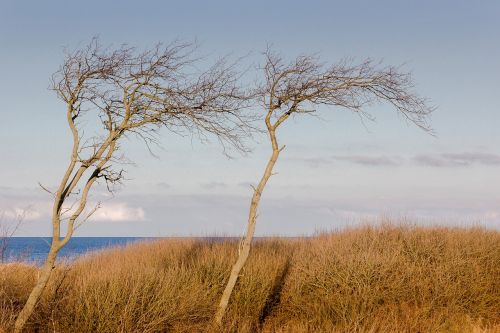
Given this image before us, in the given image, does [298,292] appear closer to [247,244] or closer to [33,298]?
[247,244]

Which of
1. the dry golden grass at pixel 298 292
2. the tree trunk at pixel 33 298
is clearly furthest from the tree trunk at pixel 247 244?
the tree trunk at pixel 33 298

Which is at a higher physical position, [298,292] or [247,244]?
[247,244]

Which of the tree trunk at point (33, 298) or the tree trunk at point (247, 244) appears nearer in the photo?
the tree trunk at point (33, 298)

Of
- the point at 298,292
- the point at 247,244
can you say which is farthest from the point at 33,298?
the point at 298,292

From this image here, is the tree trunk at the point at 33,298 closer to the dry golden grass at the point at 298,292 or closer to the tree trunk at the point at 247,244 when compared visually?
the dry golden grass at the point at 298,292

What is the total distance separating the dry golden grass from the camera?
8336 millimetres

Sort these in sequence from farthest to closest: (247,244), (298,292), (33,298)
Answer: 1. (298,292)
2. (247,244)
3. (33,298)

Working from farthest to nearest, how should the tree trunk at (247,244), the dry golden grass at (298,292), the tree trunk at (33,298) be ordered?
1. the tree trunk at (247,244)
2. the dry golden grass at (298,292)
3. the tree trunk at (33,298)

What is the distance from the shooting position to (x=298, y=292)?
11328mm

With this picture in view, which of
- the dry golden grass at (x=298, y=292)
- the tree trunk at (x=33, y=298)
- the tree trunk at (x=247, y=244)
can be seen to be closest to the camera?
the tree trunk at (x=33, y=298)

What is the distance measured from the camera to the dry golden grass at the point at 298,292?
834cm

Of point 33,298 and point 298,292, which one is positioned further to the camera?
point 298,292

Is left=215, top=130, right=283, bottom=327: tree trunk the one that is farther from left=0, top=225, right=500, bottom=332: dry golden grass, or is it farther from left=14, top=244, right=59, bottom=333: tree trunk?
left=14, top=244, right=59, bottom=333: tree trunk

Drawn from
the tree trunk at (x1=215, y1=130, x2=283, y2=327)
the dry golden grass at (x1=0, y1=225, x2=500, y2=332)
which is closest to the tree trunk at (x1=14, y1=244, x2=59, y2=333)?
the dry golden grass at (x1=0, y1=225, x2=500, y2=332)
